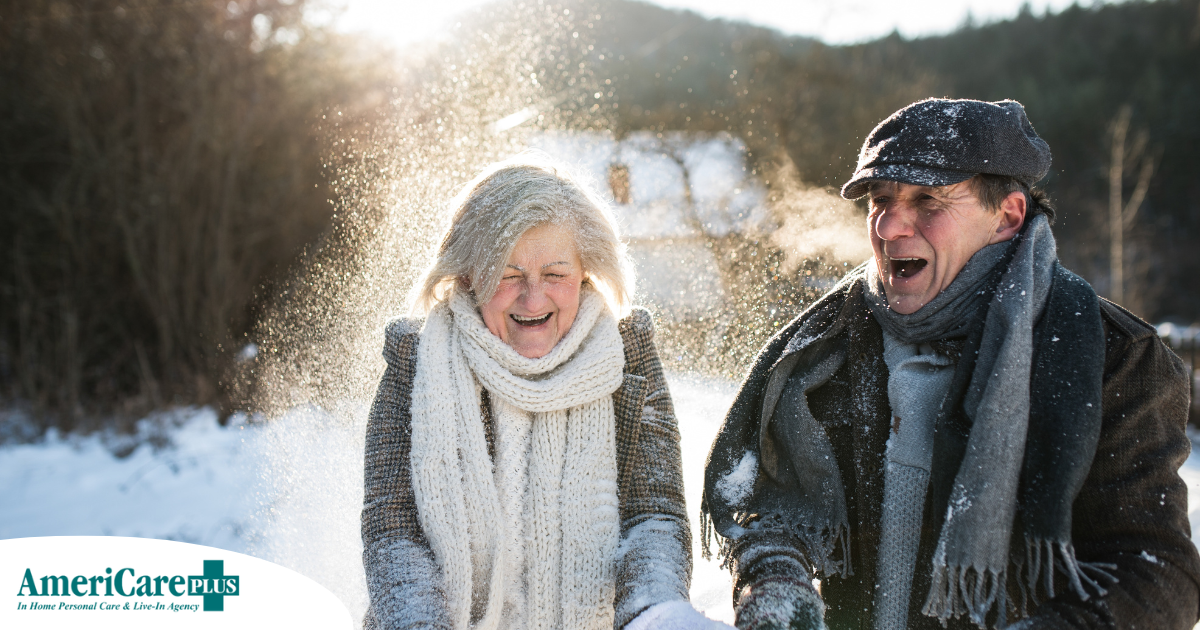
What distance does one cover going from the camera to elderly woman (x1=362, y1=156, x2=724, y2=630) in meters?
1.83

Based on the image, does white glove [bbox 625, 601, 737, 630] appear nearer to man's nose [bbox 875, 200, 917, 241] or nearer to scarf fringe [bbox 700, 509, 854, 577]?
scarf fringe [bbox 700, 509, 854, 577]

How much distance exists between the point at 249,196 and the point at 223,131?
0.67 m

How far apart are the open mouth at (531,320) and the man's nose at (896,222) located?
3.13ft

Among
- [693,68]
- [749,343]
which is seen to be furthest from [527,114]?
[749,343]

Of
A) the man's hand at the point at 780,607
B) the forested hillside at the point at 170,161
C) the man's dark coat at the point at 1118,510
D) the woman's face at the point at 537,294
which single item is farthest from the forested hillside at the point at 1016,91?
the man's hand at the point at 780,607

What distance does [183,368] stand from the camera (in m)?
6.19

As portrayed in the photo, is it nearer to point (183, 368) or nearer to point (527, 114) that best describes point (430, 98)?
point (527, 114)

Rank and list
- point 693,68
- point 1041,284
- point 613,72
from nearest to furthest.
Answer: point 1041,284 → point 613,72 → point 693,68

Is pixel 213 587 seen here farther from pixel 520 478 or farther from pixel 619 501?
pixel 619 501

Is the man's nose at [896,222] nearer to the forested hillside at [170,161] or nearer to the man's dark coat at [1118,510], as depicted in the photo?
the man's dark coat at [1118,510]

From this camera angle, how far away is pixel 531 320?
1.92 metres

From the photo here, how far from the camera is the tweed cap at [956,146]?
1.57 metres

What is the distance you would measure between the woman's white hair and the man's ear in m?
1.04

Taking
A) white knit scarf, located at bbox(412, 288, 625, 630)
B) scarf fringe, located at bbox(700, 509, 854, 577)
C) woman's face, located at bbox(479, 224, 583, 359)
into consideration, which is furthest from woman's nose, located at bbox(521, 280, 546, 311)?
scarf fringe, located at bbox(700, 509, 854, 577)
